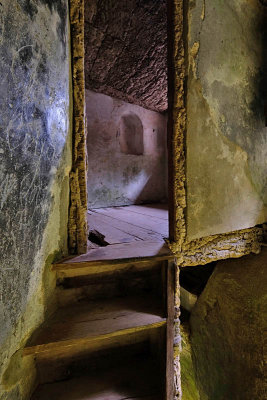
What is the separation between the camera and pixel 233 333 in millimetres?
2588

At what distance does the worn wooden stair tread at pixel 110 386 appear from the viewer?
1611mm

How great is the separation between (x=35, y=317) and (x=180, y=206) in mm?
1503

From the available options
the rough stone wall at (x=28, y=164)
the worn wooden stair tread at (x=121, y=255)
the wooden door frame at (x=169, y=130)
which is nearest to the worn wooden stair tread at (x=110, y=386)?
the rough stone wall at (x=28, y=164)

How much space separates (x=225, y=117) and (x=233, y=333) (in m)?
2.45

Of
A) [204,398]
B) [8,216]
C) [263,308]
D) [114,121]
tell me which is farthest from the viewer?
[114,121]

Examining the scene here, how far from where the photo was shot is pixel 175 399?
1.89 meters

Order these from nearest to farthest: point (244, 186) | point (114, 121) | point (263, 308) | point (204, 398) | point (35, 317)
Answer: point (35, 317)
point (263, 308)
point (244, 186)
point (204, 398)
point (114, 121)

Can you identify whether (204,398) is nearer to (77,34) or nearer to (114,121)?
(77,34)

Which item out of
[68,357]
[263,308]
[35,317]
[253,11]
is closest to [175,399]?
[68,357]

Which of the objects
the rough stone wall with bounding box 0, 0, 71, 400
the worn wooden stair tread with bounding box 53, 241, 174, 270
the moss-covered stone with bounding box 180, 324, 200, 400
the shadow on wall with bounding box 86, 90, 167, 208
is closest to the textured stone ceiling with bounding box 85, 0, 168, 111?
the shadow on wall with bounding box 86, 90, 167, 208

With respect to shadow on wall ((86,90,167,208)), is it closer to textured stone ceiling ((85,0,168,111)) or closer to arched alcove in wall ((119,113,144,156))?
arched alcove in wall ((119,113,144,156))

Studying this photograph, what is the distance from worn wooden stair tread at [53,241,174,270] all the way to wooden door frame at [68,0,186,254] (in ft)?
0.47

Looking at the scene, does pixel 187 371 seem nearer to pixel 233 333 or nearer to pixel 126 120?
pixel 233 333

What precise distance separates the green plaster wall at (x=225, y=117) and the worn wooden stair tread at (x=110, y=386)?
125cm
